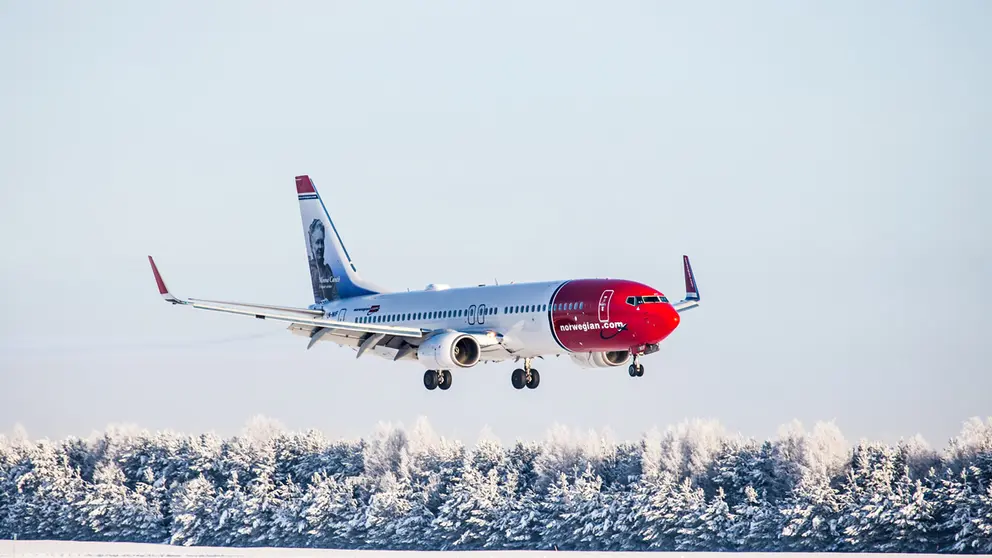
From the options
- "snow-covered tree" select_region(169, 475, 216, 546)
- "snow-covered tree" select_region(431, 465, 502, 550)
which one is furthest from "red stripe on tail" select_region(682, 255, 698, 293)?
"snow-covered tree" select_region(169, 475, 216, 546)

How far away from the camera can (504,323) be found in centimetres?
8350

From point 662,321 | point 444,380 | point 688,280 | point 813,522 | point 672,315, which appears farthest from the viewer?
point 813,522

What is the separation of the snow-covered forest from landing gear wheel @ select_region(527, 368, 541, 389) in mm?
55402

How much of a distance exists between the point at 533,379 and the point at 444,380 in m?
4.77

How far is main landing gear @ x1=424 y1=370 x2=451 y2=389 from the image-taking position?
85.5m

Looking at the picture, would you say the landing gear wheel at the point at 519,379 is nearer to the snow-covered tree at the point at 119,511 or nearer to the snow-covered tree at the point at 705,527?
the snow-covered tree at the point at 705,527

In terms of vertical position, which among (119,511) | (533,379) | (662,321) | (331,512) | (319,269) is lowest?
(331,512)

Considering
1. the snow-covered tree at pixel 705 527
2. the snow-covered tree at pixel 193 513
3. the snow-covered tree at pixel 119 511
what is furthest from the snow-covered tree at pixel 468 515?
the snow-covered tree at pixel 119 511

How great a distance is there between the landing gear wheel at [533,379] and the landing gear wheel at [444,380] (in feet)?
14.1

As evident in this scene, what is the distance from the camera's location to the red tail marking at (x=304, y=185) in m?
107

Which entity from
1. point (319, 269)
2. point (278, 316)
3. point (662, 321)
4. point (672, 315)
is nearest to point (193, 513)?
point (319, 269)

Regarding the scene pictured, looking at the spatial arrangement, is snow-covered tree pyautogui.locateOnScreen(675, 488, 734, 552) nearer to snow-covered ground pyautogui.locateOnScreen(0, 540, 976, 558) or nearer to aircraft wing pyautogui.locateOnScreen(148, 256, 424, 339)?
snow-covered ground pyautogui.locateOnScreen(0, 540, 976, 558)

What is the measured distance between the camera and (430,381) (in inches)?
3369

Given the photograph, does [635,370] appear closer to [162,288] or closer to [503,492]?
[162,288]
